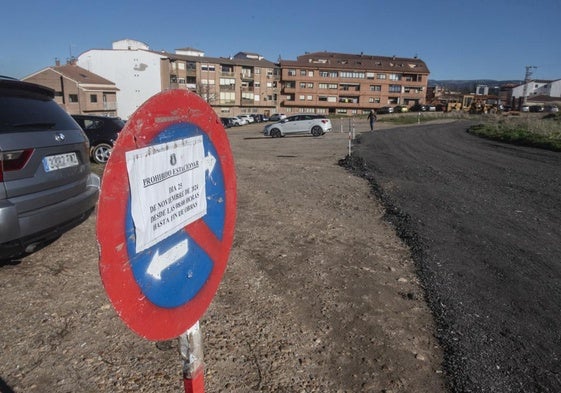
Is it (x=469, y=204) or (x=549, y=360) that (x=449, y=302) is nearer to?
(x=549, y=360)

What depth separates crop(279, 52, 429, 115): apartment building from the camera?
89.6 meters

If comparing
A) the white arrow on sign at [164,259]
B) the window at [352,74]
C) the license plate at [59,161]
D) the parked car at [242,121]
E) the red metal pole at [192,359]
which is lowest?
the parked car at [242,121]

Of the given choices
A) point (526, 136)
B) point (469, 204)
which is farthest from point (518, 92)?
point (469, 204)

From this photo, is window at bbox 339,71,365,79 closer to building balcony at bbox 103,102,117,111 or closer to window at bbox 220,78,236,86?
window at bbox 220,78,236,86

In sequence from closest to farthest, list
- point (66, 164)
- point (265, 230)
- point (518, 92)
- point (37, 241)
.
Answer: point (37, 241) → point (66, 164) → point (265, 230) → point (518, 92)

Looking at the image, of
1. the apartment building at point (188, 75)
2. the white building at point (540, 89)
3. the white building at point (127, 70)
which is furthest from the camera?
the white building at point (540, 89)

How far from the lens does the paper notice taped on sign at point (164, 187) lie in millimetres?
1058

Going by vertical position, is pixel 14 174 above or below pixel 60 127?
below

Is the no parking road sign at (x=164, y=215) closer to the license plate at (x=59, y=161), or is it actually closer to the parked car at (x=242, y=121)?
the license plate at (x=59, y=161)

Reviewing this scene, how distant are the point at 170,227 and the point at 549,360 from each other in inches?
111

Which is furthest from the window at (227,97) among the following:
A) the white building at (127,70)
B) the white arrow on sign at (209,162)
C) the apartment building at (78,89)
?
the white arrow on sign at (209,162)

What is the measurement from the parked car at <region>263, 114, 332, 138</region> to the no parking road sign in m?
27.6

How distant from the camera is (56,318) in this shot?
3.13 metres


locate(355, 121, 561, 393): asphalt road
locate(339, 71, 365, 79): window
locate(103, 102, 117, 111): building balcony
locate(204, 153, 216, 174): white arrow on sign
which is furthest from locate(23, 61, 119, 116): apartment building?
locate(204, 153, 216, 174): white arrow on sign
